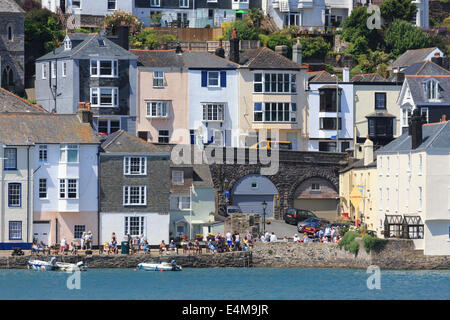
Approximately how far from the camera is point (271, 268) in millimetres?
87375

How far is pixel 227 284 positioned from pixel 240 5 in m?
52.8

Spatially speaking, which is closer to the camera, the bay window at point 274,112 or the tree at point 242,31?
the bay window at point 274,112

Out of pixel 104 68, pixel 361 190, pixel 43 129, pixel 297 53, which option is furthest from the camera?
pixel 297 53

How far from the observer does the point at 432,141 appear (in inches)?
3433

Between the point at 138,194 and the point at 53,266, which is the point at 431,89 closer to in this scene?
the point at 138,194

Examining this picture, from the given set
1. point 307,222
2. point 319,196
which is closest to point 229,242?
point 307,222

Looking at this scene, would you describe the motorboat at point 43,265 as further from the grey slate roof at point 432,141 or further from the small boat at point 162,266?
the grey slate roof at point 432,141

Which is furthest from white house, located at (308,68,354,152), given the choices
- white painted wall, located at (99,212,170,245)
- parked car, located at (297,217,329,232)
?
white painted wall, located at (99,212,170,245)

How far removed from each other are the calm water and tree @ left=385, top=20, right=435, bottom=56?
45.9 metres

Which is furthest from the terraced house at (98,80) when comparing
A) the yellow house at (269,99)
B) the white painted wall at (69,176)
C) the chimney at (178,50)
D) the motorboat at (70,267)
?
the motorboat at (70,267)

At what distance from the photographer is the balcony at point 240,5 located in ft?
422

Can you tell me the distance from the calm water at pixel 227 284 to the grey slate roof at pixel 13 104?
21.0 metres

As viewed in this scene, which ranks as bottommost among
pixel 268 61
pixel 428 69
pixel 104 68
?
pixel 104 68

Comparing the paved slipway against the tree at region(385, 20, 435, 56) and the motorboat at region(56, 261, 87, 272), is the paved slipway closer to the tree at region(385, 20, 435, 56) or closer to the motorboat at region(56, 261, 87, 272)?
the motorboat at region(56, 261, 87, 272)
